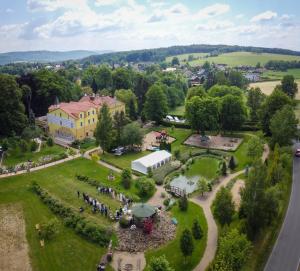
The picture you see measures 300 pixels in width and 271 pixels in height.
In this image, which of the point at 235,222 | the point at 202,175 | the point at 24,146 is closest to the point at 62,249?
the point at 235,222

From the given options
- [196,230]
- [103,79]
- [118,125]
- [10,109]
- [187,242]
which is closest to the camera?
[187,242]

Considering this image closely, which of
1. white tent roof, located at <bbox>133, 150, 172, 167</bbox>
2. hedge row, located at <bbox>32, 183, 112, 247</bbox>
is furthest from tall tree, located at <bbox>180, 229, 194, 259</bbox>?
white tent roof, located at <bbox>133, 150, 172, 167</bbox>

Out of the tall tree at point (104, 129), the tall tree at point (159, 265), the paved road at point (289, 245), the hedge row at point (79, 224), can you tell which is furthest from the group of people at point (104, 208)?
the paved road at point (289, 245)

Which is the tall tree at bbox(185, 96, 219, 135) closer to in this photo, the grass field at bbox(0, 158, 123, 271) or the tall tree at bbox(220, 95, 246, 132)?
the tall tree at bbox(220, 95, 246, 132)

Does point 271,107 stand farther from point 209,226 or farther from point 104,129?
point 209,226

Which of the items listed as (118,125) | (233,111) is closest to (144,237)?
(118,125)

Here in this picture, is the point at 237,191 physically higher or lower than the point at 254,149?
lower
